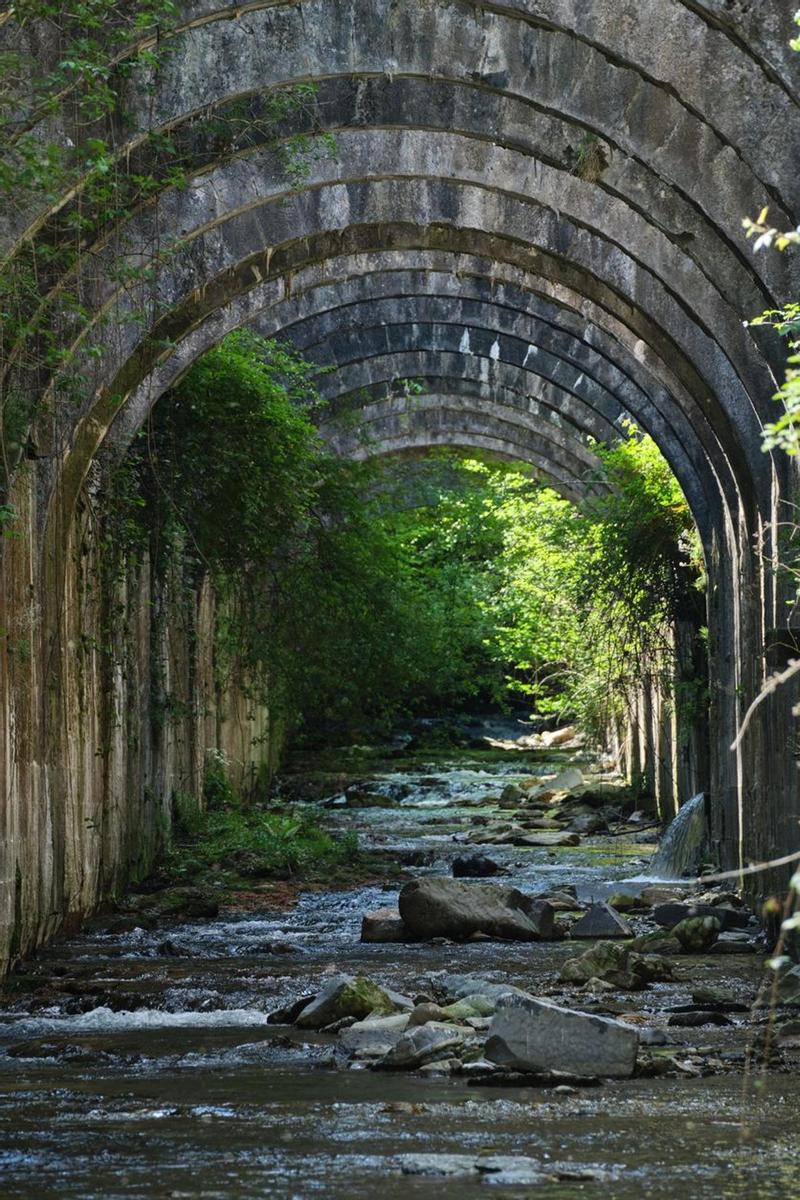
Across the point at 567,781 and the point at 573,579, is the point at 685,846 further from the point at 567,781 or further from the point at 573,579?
the point at 567,781

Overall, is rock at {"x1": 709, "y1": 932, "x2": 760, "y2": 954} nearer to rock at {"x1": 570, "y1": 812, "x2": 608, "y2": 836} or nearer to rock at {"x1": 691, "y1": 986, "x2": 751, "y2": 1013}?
rock at {"x1": 691, "y1": 986, "x2": 751, "y2": 1013}

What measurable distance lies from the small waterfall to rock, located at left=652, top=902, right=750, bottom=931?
11.1 feet

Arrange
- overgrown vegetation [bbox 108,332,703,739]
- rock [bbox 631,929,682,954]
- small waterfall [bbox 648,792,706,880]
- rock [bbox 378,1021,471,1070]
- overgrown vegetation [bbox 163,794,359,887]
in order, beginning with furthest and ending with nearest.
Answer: small waterfall [bbox 648,792,706,880] < overgrown vegetation [bbox 163,794,359,887] < overgrown vegetation [bbox 108,332,703,739] < rock [bbox 631,929,682,954] < rock [bbox 378,1021,471,1070]

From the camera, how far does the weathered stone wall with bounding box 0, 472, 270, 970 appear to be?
10.7m

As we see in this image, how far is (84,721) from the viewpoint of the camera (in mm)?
13039

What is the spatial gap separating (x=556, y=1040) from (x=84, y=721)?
664 centimetres

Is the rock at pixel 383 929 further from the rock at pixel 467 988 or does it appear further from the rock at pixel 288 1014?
the rock at pixel 288 1014

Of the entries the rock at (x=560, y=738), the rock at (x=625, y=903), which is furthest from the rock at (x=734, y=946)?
the rock at (x=560, y=738)

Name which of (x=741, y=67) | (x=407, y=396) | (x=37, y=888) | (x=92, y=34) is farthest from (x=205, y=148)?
(x=407, y=396)

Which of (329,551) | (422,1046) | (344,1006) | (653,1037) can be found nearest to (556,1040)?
(422,1046)

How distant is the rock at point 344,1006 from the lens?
8.61 metres

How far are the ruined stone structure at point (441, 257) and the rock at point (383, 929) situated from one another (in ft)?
6.98

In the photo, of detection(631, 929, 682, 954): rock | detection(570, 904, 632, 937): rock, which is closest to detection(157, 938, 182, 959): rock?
detection(570, 904, 632, 937): rock

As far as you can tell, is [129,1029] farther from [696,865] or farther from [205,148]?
[696,865]
